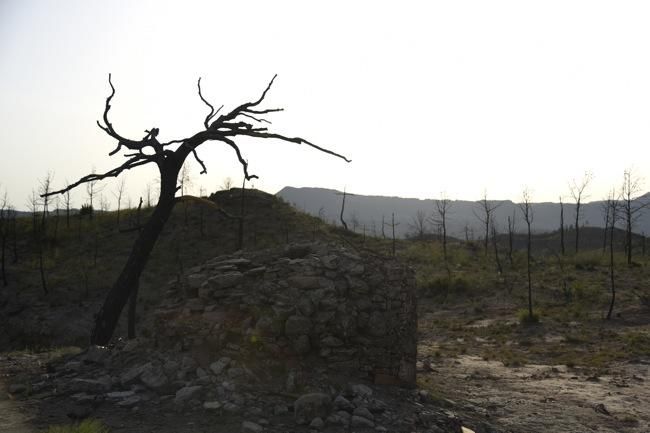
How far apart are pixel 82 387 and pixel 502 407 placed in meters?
7.43

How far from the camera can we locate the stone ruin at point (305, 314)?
7.35m

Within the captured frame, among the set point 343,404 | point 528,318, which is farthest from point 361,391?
point 528,318

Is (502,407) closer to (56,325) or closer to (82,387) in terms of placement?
(82,387)

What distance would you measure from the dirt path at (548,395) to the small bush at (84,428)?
5.97m

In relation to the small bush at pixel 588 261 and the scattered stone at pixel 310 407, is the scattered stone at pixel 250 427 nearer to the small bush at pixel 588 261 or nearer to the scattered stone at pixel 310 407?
the scattered stone at pixel 310 407

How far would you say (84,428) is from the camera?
5406 millimetres

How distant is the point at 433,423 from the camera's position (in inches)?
279

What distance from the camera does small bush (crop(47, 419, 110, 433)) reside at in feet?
17.4

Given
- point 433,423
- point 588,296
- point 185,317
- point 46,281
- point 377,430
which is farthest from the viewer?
point 46,281

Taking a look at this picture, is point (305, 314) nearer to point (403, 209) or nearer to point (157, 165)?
point (157, 165)

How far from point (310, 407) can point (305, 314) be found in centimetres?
148

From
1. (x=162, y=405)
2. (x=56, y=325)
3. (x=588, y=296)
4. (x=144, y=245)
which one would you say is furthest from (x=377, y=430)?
(x=56, y=325)

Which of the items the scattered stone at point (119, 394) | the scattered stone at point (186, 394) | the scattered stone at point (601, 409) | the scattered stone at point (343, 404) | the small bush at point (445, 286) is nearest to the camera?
the scattered stone at point (186, 394)

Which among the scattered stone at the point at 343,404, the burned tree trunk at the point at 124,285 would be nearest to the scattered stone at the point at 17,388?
the burned tree trunk at the point at 124,285
